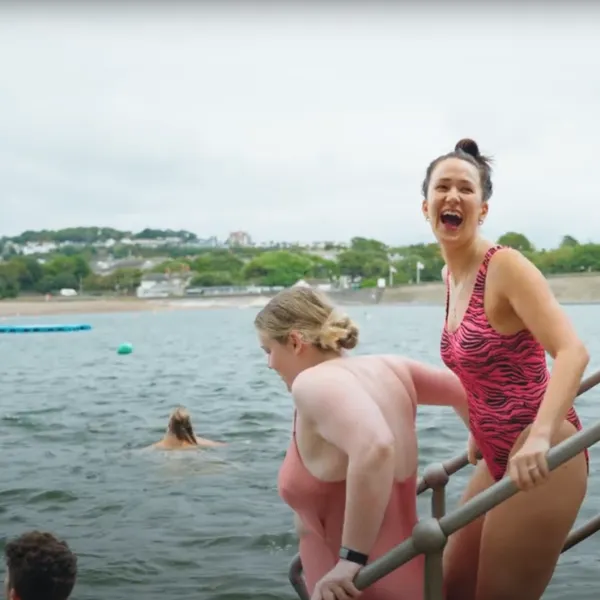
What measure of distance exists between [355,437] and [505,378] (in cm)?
59

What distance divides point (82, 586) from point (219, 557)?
4.14 ft

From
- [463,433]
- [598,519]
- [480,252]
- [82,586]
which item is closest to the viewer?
[480,252]

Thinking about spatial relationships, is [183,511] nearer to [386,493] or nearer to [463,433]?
[463,433]

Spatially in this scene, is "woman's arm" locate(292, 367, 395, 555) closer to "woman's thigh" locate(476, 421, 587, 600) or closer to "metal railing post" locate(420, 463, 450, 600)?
"metal railing post" locate(420, 463, 450, 600)

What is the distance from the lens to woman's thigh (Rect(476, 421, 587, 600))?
265 cm

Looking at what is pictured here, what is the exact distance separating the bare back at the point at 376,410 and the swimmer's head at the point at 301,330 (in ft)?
0.21

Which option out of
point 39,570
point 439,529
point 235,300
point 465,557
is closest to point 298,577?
point 465,557

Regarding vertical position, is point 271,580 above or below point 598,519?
below

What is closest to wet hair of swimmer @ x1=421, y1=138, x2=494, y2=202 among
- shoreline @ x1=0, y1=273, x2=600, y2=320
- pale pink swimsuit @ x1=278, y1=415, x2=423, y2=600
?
pale pink swimsuit @ x1=278, y1=415, x2=423, y2=600

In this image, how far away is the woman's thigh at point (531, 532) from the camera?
265 cm

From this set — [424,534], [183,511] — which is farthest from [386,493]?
[183,511]

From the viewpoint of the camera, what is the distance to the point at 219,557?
8305 millimetres

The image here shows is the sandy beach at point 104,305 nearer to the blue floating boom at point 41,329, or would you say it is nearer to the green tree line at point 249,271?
the green tree line at point 249,271

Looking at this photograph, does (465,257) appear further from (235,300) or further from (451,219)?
(235,300)
